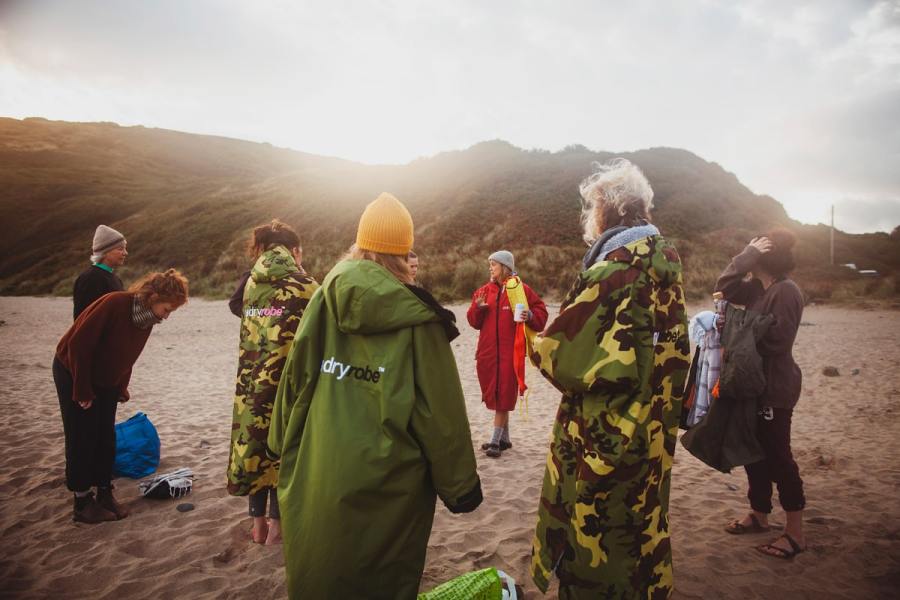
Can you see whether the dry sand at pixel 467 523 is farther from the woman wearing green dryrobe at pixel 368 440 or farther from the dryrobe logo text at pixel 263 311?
the dryrobe logo text at pixel 263 311

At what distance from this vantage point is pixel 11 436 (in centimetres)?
539

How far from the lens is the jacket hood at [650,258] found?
214 centimetres

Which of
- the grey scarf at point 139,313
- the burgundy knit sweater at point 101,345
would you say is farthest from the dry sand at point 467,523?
the grey scarf at point 139,313

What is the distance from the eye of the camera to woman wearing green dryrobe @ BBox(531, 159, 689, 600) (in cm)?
209

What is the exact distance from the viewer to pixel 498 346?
16.6ft

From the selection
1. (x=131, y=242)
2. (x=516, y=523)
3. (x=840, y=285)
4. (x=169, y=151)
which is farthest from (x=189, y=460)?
(x=169, y=151)

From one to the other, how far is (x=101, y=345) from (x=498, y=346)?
11.7ft

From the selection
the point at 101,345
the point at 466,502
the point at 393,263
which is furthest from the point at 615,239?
the point at 101,345

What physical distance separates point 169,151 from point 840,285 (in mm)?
94040

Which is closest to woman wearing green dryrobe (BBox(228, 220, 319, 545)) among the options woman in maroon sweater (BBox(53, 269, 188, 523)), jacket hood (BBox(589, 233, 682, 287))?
woman in maroon sweater (BBox(53, 269, 188, 523))

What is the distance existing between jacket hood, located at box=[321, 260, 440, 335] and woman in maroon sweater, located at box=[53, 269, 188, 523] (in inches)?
92.4

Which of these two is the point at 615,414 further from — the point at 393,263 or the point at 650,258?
the point at 393,263

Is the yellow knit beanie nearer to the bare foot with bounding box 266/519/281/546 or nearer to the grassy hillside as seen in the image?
the bare foot with bounding box 266/519/281/546

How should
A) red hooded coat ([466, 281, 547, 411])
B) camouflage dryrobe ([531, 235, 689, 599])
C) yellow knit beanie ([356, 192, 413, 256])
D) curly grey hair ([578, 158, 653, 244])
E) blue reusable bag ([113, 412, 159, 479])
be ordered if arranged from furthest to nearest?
red hooded coat ([466, 281, 547, 411]) < blue reusable bag ([113, 412, 159, 479]) < curly grey hair ([578, 158, 653, 244]) < camouflage dryrobe ([531, 235, 689, 599]) < yellow knit beanie ([356, 192, 413, 256])
